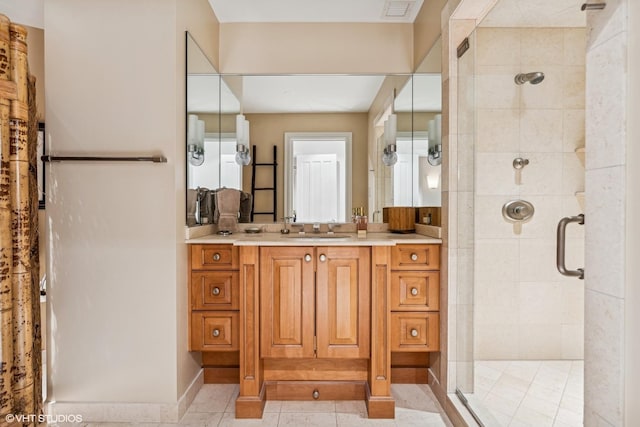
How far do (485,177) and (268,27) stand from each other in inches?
73.4

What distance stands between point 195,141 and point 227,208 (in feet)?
1.80

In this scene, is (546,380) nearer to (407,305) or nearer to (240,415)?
(407,305)

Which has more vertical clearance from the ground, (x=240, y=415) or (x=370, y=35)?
(x=370, y=35)

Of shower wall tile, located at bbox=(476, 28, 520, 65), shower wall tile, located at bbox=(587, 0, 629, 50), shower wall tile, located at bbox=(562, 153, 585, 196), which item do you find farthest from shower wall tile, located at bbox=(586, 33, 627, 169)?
shower wall tile, located at bbox=(476, 28, 520, 65)

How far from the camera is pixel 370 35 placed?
2838 mm

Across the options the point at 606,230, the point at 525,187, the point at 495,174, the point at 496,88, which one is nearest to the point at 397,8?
the point at 496,88

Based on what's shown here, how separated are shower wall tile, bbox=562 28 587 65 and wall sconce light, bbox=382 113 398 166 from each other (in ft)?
4.18

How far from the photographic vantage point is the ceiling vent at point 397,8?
2.56m

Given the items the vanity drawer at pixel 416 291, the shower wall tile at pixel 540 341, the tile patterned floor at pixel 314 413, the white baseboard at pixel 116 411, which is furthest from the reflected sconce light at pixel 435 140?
the white baseboard at pixel 116 411

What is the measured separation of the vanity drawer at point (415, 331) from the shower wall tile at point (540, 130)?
3.49 feet

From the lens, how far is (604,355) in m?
1.03

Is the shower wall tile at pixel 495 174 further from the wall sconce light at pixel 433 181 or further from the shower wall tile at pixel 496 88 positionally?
the wall sconce light at pixel 433 181

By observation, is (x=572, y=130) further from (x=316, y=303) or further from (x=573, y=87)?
(x=316, y=303)

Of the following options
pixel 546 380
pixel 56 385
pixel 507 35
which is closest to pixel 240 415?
pixel 56 385
